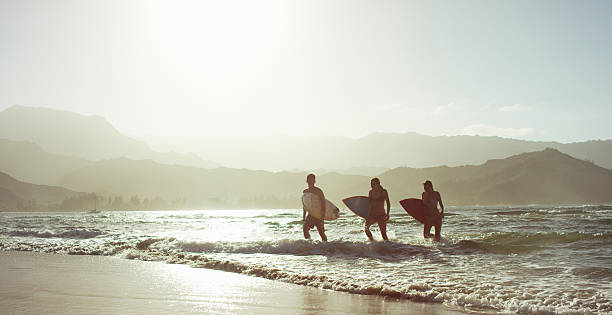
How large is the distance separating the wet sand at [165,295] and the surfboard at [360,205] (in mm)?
6848

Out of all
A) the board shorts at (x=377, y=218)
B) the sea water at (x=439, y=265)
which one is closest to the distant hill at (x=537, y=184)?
the board shorts at (x=377, y=218)

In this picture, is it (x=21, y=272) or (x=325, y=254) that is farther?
(x=325, y=254)

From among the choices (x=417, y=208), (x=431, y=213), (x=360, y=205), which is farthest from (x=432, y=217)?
(x=360, y=205)

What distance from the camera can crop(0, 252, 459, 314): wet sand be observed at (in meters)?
5.65

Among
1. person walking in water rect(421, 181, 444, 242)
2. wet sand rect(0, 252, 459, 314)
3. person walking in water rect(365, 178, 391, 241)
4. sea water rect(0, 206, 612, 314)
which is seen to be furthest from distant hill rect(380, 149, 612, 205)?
wet sand rect(0, 252, 459, 314)

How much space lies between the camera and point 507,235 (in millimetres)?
14203

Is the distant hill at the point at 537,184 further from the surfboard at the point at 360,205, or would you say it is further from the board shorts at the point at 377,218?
the board shorts at the point at 377,218

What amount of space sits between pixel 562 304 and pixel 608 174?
19853cm

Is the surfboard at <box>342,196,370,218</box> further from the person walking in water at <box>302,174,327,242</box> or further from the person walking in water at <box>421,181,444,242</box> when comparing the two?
the person walking in water at <box>421,181,444,242</box>

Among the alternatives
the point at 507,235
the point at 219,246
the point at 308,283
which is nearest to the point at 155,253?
the point at 219,246

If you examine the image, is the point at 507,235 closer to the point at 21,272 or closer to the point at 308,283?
the point at 308,283

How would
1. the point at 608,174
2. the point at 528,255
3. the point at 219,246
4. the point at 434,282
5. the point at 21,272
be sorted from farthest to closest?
the point at 608,174
the point at 219,246
the point at 528,255
the point at 21,272
the point at 434,282

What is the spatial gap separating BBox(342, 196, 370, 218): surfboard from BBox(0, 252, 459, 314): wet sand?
6848 mm

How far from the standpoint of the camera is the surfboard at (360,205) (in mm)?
14881
